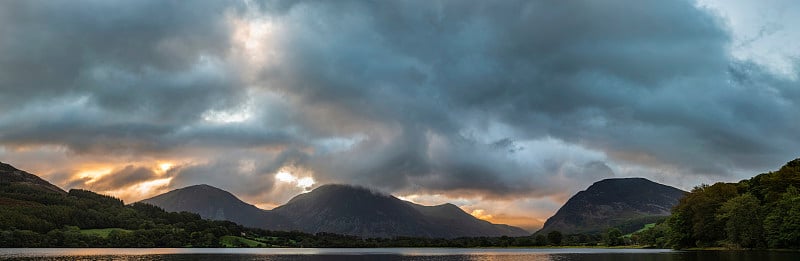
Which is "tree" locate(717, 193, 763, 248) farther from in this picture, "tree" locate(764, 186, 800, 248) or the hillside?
"tree" locate(764, 186, 800, 248)

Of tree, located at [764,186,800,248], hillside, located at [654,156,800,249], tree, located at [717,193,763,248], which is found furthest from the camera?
tree, located at [717,193,763,248]

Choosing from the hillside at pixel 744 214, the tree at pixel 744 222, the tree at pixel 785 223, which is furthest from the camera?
the tree at pixel 744 222

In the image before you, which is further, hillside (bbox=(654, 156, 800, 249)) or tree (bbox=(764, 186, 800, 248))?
hillside (bbox=(654, 156, 800, 249))

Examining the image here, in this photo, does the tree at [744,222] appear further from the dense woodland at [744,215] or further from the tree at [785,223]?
the tree at [785,223]

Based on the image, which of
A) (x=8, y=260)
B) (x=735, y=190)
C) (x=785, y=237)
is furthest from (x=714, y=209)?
(x=8, y=260)

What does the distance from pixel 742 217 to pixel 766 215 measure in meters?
4.97

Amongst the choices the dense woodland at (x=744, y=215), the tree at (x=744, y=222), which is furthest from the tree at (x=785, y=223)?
the tree at (x=744, y=222)

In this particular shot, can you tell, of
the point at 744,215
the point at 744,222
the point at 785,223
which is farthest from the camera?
the point at 744,215

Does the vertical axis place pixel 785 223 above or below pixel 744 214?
below

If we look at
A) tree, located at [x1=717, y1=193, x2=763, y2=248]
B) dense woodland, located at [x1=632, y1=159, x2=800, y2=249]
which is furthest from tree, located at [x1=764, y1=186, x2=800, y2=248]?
tree, located at [x1=717, y1=193, x2=763, y2=248]

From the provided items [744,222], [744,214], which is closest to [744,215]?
[744,214]

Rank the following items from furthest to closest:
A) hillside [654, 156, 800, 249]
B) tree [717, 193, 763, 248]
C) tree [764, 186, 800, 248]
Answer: tree [717, 193, 763, 248]
hillside [654, 156, 800, 249]
tree [764, 186, 800, 248]

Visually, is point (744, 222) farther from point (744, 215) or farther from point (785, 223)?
point (785, 223)

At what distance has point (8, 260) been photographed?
109500 millimetres
